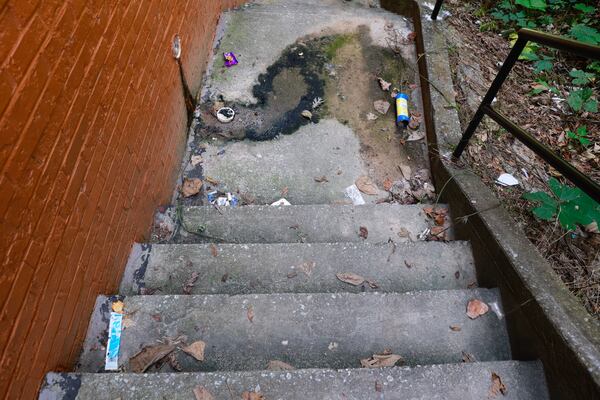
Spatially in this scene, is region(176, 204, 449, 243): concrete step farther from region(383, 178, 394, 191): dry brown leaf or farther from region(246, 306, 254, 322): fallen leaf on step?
region(246, 306, 254, 322): fallen leaf on step

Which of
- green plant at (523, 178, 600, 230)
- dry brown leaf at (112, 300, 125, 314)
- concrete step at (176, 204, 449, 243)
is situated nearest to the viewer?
dry brown leaf at (112, 300, 125, 314)

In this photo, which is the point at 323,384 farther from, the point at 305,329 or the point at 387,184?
the point at 387,184

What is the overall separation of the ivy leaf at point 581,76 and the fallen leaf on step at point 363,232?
3.06 metres

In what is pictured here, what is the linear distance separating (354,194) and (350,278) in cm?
108

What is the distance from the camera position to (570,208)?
2.49 m

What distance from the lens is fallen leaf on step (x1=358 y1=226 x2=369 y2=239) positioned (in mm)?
2941

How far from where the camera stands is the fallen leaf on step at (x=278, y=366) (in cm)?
203

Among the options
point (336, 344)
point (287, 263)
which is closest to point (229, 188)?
point (287, 263)

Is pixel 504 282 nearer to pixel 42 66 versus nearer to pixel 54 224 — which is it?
pixel 54 224

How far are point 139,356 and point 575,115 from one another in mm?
4355

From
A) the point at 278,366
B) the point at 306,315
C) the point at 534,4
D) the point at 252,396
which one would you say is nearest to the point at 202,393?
the point at 252,396

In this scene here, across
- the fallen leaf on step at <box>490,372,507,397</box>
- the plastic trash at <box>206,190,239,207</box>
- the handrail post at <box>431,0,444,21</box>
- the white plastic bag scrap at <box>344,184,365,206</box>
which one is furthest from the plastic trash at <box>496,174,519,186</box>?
the plastic trash at <box>206,190,239,207</box>

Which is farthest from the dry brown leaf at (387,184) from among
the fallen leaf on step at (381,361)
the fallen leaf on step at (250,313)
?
the fallen leaf on step at (250,313)

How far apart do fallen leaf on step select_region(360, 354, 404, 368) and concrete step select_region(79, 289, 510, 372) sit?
0.04 meters
